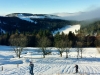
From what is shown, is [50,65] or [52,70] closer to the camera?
[52,70]

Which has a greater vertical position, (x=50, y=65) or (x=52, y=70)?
(x=52, y=70)

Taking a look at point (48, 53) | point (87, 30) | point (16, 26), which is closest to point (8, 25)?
point (16, 26)

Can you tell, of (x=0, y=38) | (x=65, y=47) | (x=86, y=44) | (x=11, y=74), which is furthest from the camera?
(x=0, y=38)

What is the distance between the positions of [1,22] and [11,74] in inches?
6671

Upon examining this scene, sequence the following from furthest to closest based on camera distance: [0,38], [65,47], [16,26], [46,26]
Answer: [46,26]
[16,26]
[0,38]
[65,47]

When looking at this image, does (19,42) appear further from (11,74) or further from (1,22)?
(1,22)

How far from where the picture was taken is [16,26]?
18288 cm

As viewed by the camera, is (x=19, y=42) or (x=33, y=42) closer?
(x=19, y=42)

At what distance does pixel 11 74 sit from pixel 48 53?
3910cm

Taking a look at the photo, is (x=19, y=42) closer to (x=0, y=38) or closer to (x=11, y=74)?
(x=11, y=74)

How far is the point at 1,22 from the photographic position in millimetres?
192750

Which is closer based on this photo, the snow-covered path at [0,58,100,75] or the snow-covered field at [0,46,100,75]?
the snow-covered path at [0,58,100,75]

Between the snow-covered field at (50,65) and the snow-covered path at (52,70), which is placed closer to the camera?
the snow-covered path at (52,70)

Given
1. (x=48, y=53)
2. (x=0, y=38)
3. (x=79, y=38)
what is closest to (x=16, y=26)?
(x=0, y=38)
